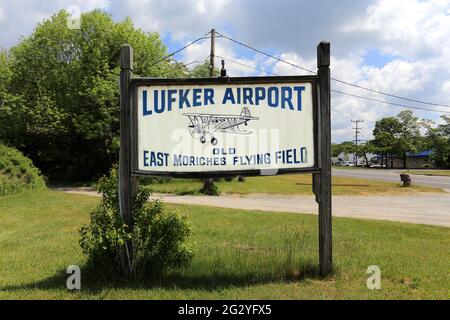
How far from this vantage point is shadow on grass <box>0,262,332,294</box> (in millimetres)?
5137

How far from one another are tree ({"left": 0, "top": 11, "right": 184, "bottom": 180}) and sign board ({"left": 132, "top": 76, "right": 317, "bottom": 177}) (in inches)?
882

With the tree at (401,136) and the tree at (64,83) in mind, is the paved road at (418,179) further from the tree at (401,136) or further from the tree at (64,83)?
the tree at (401,136)

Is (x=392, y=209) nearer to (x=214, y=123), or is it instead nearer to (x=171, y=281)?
(x=214, y=123)

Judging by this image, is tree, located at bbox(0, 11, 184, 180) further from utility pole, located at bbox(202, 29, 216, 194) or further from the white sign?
the white sign

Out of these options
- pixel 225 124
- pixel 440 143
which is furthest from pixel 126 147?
pixel 440 143

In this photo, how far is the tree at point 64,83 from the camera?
1139 inches

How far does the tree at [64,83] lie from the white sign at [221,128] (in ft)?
73.6

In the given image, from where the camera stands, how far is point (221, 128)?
5.62 meters

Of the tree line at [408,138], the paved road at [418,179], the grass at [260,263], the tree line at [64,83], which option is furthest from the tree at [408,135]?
the grass at [260,263]

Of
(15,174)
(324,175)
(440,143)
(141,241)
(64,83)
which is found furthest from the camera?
(440,143)

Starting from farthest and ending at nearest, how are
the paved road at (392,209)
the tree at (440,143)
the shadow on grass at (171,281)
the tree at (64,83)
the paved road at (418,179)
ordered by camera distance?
the tree at (440,143)
the paved road at (418,179)
the tree at (64,83)
the paved road at (392,209)
the shadow on grass at (171,281)

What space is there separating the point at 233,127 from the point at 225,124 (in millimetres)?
106
